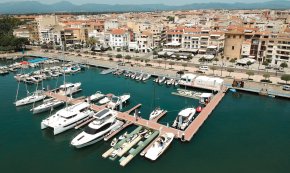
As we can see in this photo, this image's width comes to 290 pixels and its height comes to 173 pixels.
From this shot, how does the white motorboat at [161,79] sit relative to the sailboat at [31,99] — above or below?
above

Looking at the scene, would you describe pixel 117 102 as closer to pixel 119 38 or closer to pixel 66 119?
pixel 66 119

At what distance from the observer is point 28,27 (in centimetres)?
11850

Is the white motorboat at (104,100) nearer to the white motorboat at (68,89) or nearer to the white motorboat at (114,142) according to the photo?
the white motorboat at (68,89)

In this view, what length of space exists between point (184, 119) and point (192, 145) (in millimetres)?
5820

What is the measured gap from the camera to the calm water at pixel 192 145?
30406 millimetres

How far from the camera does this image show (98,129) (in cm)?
3553

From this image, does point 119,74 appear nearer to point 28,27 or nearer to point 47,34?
point 47,34

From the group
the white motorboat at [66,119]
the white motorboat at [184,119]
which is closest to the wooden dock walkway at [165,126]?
the white motorboat at [184,119]

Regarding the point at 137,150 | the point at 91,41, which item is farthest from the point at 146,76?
the point at 91,41

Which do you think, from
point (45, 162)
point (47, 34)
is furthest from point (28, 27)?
point (45, 162)

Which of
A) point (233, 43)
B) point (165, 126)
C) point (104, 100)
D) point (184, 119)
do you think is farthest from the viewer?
point (233, 43)

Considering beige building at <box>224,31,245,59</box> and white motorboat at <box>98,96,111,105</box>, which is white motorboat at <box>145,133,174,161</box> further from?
beige building at <box>224,31,245,59</box>

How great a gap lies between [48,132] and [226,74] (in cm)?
4445

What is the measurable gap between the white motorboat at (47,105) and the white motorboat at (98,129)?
12672 mm
